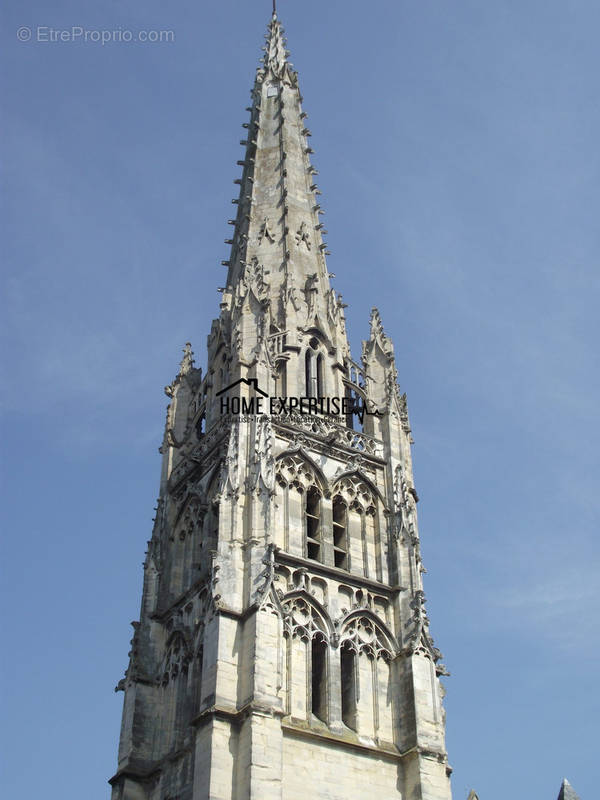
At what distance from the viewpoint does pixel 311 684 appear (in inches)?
1177

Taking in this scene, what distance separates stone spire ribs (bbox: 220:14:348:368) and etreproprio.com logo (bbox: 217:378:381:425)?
171 centimetres

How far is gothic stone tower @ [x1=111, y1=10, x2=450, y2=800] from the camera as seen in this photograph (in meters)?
28.1

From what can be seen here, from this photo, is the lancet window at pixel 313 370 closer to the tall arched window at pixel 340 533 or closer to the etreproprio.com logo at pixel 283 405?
the etreproprio.com logo at pixel 283 405

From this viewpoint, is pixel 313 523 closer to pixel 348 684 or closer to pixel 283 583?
pixel 283 583

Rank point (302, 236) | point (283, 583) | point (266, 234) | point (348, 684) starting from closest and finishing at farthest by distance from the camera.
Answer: point (348, 684), point (283, 583), point (266, 234), point (302, 236)

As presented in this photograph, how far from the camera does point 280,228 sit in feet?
140

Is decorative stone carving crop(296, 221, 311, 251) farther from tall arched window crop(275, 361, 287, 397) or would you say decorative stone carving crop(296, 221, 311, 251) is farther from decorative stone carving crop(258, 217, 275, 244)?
tall arched window crop(275, 361, 287, 397)

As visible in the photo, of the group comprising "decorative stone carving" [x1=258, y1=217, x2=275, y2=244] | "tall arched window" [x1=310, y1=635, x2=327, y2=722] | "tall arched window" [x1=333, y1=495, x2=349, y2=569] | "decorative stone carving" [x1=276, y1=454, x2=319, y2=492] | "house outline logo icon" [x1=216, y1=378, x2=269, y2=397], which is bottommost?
"tall arched window" [x1=310, y1=635, x2=327, y2=722]

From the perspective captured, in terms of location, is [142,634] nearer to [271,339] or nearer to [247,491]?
[247,491]

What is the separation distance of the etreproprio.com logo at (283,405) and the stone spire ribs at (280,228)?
1707mm

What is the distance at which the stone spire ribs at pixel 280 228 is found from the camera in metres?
39.5

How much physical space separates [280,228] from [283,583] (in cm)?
1605

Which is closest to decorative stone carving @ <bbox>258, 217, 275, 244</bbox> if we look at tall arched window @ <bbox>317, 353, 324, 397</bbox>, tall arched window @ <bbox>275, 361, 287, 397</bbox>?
tall arched window @ <bbox>317, 353, 324, 397</bbox>

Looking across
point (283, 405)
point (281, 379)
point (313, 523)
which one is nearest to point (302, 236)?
point (281, 379)
